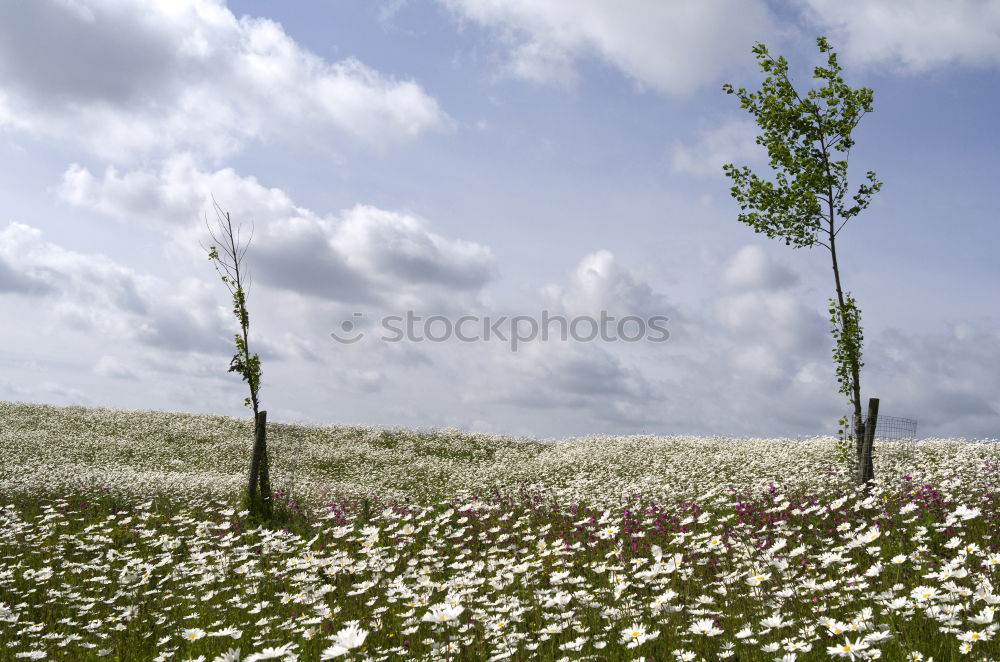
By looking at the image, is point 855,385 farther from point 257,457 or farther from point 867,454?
point 257,457

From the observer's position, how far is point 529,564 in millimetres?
9352

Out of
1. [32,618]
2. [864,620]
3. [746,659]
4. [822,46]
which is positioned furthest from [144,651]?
[822,46]

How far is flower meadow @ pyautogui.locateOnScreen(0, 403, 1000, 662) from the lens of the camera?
21.6 feet

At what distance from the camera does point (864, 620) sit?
585cm

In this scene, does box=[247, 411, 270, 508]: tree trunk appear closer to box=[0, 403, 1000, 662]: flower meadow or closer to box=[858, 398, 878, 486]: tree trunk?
box=[0, 403, 1000, 662]: flower meadow

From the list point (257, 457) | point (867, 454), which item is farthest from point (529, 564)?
point (257, 457)

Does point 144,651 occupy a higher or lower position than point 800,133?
lower

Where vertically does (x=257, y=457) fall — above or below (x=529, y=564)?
above

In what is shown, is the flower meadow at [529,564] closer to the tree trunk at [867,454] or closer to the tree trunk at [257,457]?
the tree trunk at [867,454]

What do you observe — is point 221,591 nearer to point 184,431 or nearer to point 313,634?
point 313,634

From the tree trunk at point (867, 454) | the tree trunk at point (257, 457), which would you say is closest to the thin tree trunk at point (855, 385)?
the tree trunk at point (867, 454)

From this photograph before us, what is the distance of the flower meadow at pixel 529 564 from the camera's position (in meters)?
6.60

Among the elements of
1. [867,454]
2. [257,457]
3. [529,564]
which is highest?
[867,454]

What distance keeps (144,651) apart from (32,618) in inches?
111
